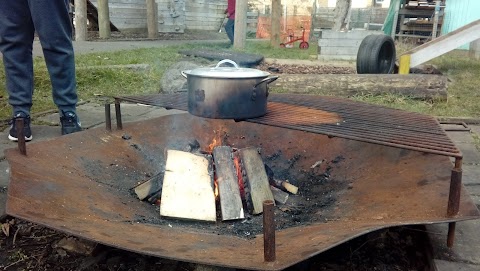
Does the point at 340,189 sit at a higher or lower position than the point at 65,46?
lower

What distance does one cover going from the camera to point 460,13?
408 inches

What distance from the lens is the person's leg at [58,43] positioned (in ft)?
8.09

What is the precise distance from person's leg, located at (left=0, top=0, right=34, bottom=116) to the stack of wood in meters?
1.27

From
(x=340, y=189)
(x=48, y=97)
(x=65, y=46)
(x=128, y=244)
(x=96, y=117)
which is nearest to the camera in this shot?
(x=128, y=244)

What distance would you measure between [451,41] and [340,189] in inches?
205

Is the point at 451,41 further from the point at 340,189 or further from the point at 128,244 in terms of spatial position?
the point at 128,244

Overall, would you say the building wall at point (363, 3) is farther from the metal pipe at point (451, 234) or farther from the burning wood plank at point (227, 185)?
the metal pipe at point (451, 234)

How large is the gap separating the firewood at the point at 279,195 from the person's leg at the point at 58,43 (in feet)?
4.74

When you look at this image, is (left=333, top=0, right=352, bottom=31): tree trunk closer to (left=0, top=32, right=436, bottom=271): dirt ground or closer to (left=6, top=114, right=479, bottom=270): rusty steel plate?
(left=6, top=114, right=479, bottom=270): rusty steel plate

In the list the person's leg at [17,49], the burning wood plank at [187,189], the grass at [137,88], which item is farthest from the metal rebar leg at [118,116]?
the grass at [137,88]

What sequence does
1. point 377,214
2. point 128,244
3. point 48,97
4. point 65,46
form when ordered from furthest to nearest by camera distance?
1. point 48,97
2. point 65,46
3. point 377,214
4. point 128,244

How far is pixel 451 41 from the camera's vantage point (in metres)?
6.33

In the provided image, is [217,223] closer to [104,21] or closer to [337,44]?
[337,44]

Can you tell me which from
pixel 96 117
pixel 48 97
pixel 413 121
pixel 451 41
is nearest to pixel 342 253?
pixel 413 121
